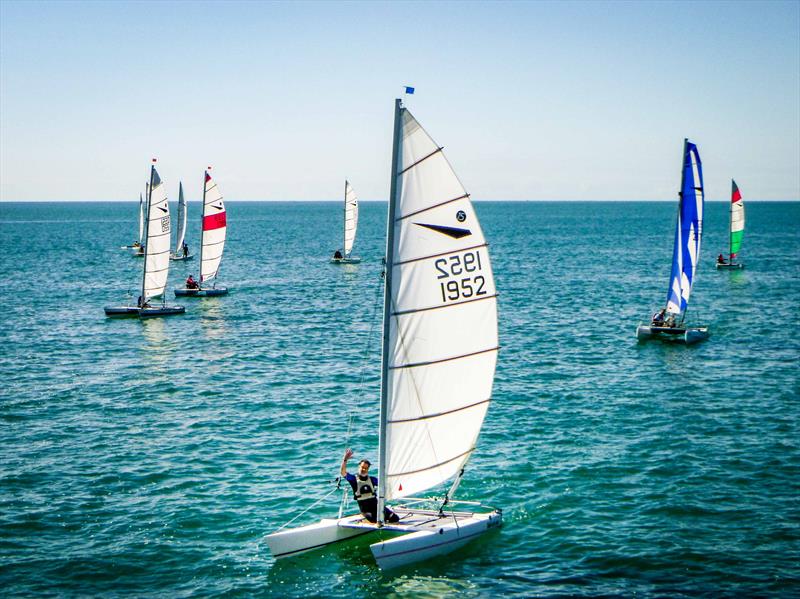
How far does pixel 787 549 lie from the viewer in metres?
20.5

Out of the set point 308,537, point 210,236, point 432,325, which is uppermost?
point 210,236

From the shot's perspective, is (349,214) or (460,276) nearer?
(460,276)

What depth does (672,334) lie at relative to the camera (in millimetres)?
47188

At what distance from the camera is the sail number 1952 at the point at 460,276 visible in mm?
18719

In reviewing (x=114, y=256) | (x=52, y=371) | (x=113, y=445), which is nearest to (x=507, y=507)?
(x=113, y=445)

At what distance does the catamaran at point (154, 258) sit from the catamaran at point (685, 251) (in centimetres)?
3424

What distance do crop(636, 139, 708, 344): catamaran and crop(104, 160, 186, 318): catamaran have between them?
34240 mm

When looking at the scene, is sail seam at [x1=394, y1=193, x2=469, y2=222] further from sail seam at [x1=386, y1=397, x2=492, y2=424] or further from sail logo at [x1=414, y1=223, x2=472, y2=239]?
sail seam at [x1=386, y1=397, x2=492, y2=424]

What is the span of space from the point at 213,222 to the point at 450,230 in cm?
5193

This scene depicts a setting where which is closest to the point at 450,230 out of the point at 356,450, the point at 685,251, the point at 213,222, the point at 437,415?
the point at 437,415

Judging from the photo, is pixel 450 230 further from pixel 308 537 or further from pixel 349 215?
pixel 349 215

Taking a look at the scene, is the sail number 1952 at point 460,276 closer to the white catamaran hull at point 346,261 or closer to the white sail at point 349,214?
the white sail at point 349,214

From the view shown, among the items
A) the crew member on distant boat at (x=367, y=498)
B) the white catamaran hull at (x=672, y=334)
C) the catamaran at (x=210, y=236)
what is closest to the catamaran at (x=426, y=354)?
the crew member on distant boat at (x=367, y=498)

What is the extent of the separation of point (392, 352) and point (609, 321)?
1557 inches
